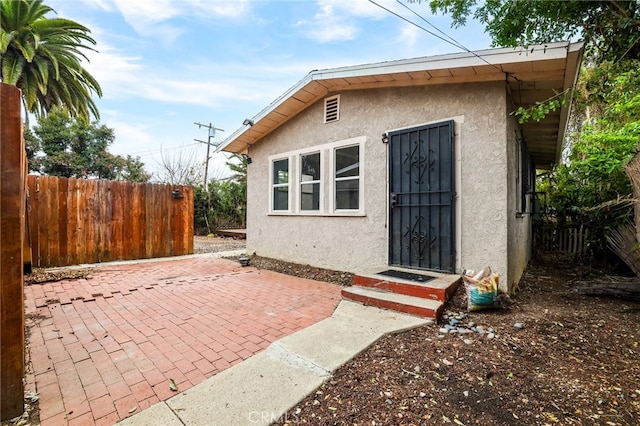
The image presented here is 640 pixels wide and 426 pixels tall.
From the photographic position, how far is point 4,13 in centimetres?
777

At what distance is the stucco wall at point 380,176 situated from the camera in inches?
152

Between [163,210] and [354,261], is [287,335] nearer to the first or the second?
[354,261]

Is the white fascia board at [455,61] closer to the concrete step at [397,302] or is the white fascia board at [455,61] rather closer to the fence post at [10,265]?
the concrete step at [397,302]

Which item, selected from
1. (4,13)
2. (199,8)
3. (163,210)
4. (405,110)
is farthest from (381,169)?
(4,13)

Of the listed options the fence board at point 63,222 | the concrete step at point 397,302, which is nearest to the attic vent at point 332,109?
the concrete step at point 397,302

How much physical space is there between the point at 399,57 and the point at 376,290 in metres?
3.59

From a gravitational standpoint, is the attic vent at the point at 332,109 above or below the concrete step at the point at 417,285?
above

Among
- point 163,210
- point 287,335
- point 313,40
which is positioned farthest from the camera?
point 163,210

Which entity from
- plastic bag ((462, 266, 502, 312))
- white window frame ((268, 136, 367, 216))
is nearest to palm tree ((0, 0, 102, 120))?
white window frame ((268, 136, 367, 216))

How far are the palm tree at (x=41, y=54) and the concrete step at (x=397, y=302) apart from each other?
10237mm

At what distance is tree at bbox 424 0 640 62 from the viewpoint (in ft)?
8.39

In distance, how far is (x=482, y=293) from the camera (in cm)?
338

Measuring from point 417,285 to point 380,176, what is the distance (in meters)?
2.13

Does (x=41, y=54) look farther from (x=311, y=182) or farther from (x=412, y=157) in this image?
(x=412, y=157)
